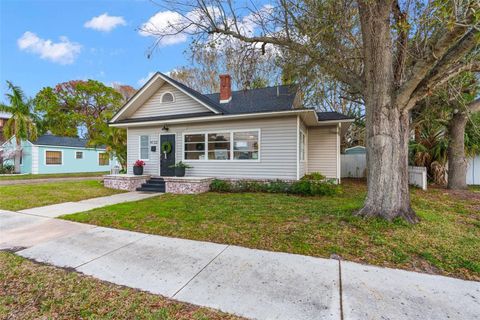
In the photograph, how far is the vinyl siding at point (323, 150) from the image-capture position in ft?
39.0

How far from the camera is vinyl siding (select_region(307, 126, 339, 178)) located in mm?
11875

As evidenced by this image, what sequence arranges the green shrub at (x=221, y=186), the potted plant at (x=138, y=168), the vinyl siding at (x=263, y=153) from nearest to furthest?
the vinyl siding at (x=263, y=153) < the green shrub at (x=221, y=186) < the potted plant at (x=138, y=168)

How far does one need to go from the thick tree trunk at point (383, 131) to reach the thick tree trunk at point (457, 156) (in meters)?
6.60

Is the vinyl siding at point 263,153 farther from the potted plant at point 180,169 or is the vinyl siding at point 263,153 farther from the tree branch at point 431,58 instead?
the tree branch at point 431,58

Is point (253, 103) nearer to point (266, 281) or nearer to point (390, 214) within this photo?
point (390, 214)

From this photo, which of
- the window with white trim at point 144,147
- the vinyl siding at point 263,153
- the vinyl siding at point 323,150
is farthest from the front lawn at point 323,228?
the window with white trim at point 144,147

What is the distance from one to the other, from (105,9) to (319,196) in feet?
37.7

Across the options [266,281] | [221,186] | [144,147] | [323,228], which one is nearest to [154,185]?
[144,147]

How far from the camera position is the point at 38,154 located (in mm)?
19984

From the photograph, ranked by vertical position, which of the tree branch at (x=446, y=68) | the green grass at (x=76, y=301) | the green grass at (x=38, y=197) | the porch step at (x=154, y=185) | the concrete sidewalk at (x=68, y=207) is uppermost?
the tree branch at (x=446, y=68)

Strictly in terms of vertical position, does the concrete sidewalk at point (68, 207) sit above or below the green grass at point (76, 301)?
above

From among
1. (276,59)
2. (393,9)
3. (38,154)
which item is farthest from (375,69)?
(38,154)

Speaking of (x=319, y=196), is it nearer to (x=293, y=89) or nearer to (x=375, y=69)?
(x=293, y=89)

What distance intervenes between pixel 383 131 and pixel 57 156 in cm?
2565
